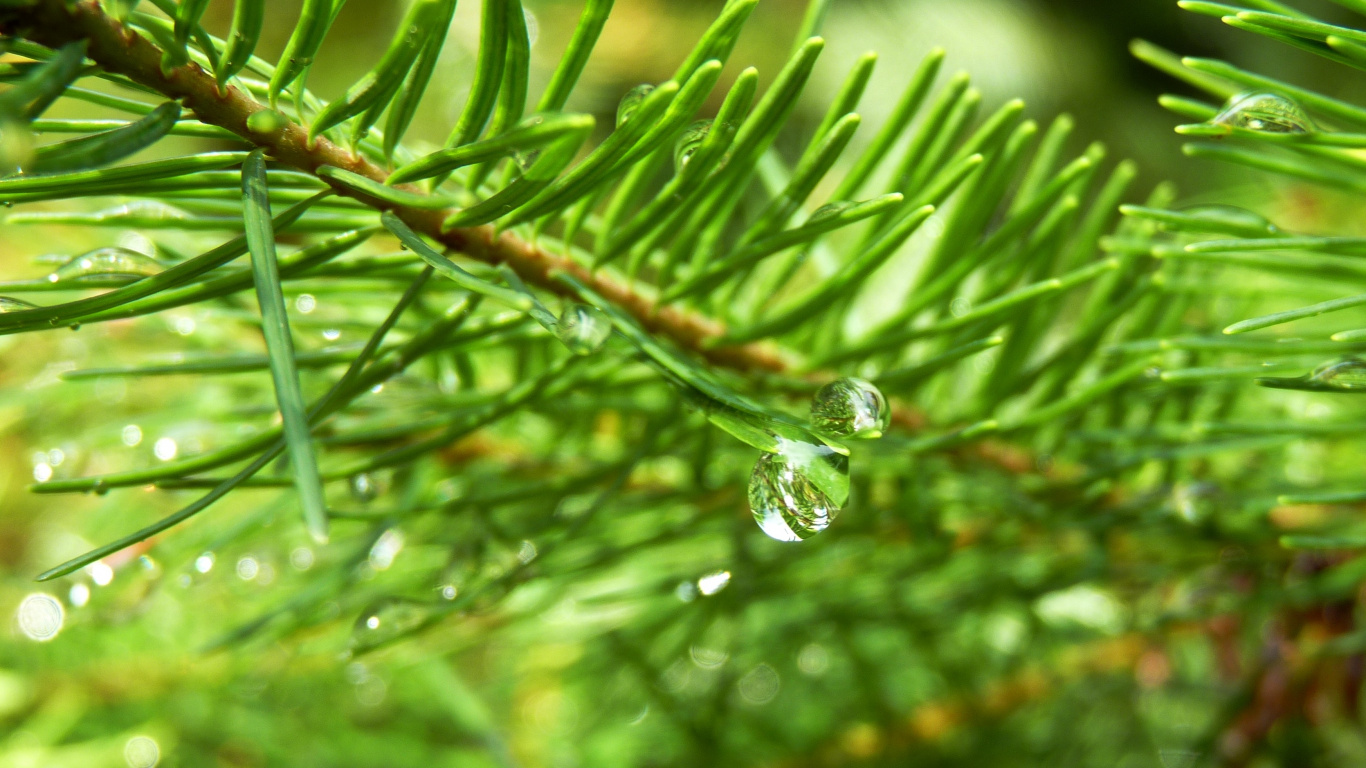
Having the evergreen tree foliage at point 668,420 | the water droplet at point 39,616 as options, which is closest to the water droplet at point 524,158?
the evergreen tree foliage at point 668,420

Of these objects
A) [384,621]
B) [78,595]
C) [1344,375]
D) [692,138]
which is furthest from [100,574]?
[1344,375]

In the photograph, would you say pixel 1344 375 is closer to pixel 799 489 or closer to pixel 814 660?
pixel 799 489

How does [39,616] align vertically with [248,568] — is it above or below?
below

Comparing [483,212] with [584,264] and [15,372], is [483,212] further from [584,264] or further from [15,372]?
[15,372]

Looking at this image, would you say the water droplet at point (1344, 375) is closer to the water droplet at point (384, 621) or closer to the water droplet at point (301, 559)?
the water droplet at point (384, 621)

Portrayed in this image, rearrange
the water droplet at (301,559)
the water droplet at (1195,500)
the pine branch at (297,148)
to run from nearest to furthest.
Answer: the pine branch at (297,148) → the water droplet at (1195,500) → the water droplet at (301,559)

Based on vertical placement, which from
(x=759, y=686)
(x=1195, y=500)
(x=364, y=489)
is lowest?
(x=759, y=686)

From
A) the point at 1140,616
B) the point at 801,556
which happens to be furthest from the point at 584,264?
the point at 1140,616
